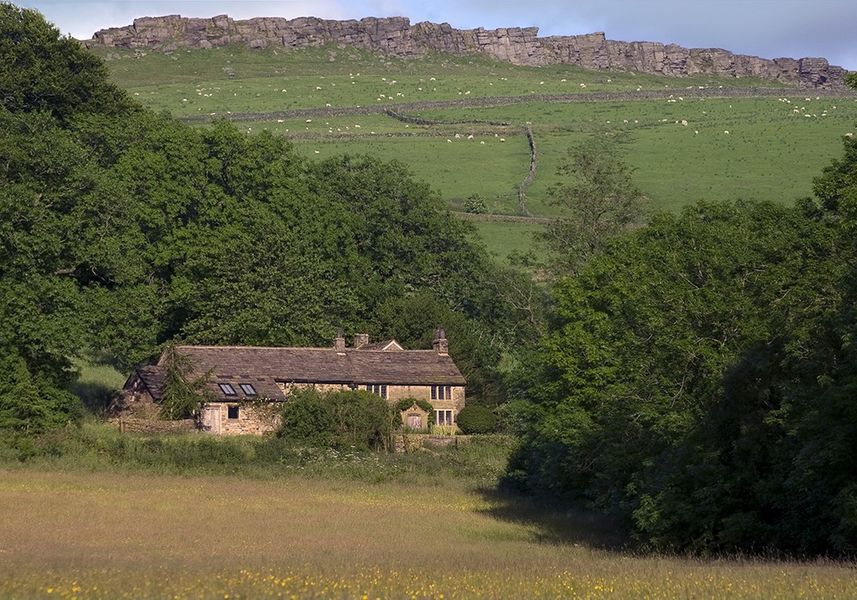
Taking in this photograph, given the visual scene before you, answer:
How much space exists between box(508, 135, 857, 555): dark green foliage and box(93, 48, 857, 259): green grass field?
46.4 meters

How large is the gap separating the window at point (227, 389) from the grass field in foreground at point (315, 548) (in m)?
14.9

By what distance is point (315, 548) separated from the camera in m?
33.7

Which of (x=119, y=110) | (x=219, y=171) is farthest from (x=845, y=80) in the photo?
(x=119, y=110)

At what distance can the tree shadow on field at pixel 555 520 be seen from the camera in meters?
39.3

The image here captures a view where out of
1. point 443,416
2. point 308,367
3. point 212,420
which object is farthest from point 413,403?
point 212,420

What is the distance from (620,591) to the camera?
74.1 ft

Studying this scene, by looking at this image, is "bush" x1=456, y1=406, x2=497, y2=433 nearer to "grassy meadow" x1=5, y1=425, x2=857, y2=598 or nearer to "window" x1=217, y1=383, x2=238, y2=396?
"grassy meadow" x1=5, y1=425, x2=857, y2=598

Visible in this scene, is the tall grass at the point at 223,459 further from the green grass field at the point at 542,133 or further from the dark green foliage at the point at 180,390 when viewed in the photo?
the green grass field at the point at 542,133

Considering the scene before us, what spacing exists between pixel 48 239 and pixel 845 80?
32977mm

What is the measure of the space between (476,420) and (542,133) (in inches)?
3255

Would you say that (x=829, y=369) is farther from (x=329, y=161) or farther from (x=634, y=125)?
(x=634, y=125)

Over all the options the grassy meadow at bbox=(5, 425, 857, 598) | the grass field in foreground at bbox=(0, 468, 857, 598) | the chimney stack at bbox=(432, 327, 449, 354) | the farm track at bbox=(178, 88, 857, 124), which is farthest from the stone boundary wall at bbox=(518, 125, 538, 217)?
the grass field in foreground at bbox=(0, 468, 857, 598)

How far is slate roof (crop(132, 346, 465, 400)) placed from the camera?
65875mm

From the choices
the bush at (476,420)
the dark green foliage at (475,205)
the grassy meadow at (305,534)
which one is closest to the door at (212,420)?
the grassy meadow at (305,534)
